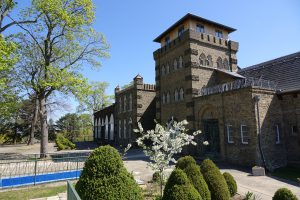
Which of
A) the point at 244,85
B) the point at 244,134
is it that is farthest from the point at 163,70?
the point at 244,134

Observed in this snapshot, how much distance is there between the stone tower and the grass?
28.2ft

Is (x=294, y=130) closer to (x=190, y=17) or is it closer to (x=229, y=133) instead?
(x=229, y=133)

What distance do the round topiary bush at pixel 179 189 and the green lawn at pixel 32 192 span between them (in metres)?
6.54

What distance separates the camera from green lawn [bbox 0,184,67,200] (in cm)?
1038

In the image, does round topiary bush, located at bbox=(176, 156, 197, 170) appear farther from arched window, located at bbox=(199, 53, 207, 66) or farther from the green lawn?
arched window, located at bbox=(199, 53, 207, 66)

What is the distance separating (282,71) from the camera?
2072 cm

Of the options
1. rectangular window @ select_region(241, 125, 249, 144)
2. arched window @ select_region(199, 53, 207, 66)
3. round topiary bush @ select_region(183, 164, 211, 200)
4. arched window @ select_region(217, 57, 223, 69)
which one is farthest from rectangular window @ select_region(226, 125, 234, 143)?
round topiary bush @ select_region(183, 164, 211, 200)

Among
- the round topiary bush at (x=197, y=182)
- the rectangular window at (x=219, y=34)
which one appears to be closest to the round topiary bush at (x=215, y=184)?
the round topiary bush at (x=197, y=182)

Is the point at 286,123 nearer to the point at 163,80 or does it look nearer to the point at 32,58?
the point at 163,80

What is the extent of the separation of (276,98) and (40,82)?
21.3 m

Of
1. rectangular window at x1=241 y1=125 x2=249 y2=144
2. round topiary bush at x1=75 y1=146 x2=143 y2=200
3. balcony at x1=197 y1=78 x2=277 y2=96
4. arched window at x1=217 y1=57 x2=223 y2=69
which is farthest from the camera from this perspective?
arched window at x1=217 y1=57 x2=223 y2=69

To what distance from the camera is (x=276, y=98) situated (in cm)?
1906

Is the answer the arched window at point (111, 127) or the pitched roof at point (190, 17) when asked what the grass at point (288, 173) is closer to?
the pitched roof at point (190, 17)

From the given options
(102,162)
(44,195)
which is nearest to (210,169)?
(102,162)
